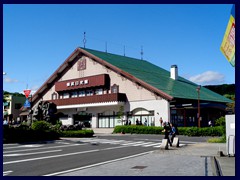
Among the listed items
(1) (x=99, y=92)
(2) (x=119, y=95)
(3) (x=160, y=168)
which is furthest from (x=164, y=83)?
(3) (x=160, y=168)

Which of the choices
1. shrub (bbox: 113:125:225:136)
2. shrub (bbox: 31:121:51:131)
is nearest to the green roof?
shrub (bbox: 113:125:225:136)

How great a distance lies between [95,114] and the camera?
45906mm

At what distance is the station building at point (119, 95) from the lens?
38.4 meters

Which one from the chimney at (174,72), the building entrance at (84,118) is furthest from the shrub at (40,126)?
the chimney at (174,72)

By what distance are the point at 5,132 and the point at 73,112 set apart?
2585 centimetres

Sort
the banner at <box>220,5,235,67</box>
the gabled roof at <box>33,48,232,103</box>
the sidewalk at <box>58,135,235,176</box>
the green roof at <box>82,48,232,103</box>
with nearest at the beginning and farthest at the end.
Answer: the sidewalk at <box>58,135,235,176</box>
the banner at <box>220,5,235,67</box>
the gabled roof at <box>33,48,232,103</box>
the green roof at <box>82,48,232,103</box>

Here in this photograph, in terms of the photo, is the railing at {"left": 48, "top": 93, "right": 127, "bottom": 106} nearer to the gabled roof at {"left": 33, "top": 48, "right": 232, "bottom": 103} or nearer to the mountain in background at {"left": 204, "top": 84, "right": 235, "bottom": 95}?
the gabled roof at {"left": 33, "top": 48, "right": 232, "bottom": 103}

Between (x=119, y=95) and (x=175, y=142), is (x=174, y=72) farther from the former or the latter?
(x=175, y=142)

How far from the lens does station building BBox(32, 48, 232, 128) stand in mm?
38375

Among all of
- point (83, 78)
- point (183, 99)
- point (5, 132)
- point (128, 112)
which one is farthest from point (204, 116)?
point (5, 132)

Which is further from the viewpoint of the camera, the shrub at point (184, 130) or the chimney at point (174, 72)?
the chimney at point (174, 72)

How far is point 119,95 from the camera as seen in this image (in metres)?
41.2

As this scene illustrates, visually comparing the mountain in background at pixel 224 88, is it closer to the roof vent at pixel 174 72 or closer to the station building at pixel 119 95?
the station building at pixel 119 95
